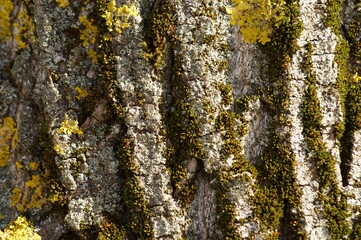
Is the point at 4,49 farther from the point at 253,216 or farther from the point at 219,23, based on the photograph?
the point at 253,216

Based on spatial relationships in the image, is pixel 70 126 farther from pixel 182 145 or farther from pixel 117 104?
pixel 182 145

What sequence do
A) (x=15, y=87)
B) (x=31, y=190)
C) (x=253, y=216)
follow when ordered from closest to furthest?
1. (x=253, y=216)
2. (x=31, y=190)
3. (x=15, y=87)

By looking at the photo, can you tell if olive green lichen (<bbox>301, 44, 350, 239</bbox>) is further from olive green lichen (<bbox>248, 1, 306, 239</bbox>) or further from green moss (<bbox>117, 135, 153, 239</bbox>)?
green moss (<bbox>117, 135, 153, 239</bbox>)

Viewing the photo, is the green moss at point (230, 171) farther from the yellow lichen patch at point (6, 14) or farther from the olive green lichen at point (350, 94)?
the yellow lichen patch at point (6, 14)

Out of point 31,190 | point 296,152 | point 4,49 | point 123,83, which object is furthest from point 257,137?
point 4,49

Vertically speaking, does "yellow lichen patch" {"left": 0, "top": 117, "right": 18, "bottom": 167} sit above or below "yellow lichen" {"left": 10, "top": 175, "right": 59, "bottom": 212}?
above

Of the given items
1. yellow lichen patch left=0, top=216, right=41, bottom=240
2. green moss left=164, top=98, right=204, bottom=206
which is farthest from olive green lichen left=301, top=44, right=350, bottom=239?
yellow lichen patch left=0, top=216, right=41, bottom=240

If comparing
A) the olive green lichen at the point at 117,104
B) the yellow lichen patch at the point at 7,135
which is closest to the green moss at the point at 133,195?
the olive green lichen at the point at 117,104
